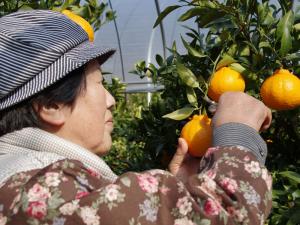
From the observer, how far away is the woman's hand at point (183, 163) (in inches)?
46.4

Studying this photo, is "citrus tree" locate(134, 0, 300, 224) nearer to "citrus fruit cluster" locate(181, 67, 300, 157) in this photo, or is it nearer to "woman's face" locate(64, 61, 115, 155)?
"citrus fruit cluster" locate(181, 67, 300, 157)

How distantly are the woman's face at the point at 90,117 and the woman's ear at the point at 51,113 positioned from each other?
0.6 inches

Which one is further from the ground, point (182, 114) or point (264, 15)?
point (264, 15)

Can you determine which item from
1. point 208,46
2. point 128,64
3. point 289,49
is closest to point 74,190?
point 289,49

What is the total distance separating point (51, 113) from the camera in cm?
96

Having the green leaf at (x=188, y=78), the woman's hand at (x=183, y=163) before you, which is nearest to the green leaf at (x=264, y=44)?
the green leaf at (x=188, y=78)

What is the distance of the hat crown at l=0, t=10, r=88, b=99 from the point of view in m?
0.93

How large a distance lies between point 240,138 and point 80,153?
0.27 m

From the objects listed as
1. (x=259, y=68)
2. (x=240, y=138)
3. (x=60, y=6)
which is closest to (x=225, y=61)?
(x=259, y=68)

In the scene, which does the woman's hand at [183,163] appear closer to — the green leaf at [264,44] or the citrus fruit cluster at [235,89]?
the citrus fruit cluster at [235,89]

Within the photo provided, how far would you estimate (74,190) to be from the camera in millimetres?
822

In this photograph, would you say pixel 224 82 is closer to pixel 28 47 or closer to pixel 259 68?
pixel 259 68

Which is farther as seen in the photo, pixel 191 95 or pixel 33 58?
pixel 191 95

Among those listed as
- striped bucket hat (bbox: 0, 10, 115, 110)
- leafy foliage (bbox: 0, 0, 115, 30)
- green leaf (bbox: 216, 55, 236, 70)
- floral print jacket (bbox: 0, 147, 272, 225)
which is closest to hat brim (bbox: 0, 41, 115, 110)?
striped bucket hat (bbox: 0, 10, 115, 110)
